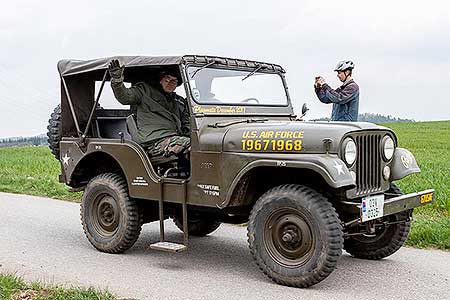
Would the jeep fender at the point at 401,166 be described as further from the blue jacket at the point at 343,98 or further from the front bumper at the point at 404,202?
the blue jacket at the point at 343,98

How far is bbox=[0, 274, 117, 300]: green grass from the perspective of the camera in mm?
5543

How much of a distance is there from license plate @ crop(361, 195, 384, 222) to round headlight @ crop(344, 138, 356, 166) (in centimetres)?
35

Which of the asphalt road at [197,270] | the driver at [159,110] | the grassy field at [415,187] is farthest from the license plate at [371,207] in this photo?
the driver at [159,110]

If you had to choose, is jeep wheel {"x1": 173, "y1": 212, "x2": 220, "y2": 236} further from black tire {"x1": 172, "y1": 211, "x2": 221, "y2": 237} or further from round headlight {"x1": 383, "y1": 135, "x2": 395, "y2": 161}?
round headlight {"x1": 383, "y1": 135, "x2": 395, "y2": 161}

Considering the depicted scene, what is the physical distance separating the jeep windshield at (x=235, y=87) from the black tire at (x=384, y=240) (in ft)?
5.82

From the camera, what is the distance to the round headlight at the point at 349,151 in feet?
20.0

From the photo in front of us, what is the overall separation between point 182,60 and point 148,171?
1.20m

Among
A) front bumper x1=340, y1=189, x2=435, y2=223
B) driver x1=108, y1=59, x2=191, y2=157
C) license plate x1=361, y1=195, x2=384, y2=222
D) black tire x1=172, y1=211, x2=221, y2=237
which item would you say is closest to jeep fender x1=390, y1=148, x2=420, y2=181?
front bumper x1=340, y1=189, x2=435, y2=223

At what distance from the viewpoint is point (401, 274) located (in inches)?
261

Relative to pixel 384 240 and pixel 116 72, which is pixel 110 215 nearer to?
pixel 116 72

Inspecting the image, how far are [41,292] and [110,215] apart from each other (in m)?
2.11

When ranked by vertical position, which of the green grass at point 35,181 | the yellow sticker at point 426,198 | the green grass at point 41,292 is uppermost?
the yellow sticker at point 426,198

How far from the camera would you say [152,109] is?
7809mm

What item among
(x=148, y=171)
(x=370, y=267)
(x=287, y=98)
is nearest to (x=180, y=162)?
(x=148, y=171)
